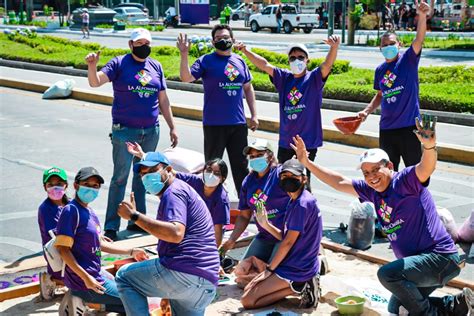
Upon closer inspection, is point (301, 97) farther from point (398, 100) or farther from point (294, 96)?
point (398, 100)

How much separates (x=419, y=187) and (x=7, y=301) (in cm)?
355

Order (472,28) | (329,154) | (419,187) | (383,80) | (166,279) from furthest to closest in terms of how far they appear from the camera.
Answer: (472,28) → (329,154) → (383,80) → (419,187) → (166,279)

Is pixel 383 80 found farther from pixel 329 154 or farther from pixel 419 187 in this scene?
pixel 329 154

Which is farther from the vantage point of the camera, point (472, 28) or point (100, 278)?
point (472, 28)

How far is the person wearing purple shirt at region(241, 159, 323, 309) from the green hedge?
9.69 m

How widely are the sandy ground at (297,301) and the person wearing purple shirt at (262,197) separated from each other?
1.38 feet

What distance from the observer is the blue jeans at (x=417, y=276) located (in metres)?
6.18

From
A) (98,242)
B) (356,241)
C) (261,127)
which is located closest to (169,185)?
(98,242)

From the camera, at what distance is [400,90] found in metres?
9.00

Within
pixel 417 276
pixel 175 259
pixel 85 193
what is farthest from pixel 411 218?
pixel 85 193

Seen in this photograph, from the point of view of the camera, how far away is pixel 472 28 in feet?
146

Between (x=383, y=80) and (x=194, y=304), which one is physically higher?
(x=383, y=80)

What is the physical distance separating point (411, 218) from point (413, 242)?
0.68ft

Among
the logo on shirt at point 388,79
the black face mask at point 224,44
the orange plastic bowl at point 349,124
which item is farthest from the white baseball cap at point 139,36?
the logo on shirt at point 388,79
